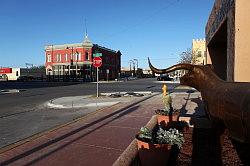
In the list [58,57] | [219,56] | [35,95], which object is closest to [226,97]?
[219,56]

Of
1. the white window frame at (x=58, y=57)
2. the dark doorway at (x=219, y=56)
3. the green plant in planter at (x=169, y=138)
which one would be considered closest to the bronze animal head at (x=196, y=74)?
the green plant in planter at (x=169, y=138)

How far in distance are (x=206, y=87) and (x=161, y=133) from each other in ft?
3.40

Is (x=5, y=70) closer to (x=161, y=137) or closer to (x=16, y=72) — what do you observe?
(x=16, y=72)

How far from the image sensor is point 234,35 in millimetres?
6270

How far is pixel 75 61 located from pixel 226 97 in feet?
243

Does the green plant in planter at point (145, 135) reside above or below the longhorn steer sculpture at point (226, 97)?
below

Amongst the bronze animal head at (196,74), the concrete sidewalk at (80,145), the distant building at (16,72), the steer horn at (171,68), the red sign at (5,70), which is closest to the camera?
the steer horn at (171,68)

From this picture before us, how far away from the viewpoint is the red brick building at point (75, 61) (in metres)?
75.4

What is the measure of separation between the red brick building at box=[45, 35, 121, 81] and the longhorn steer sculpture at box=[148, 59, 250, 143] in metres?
66.4

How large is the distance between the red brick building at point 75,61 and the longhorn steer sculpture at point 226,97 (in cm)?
6638

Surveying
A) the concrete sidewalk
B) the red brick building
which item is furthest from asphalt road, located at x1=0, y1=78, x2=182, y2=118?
the red brick building

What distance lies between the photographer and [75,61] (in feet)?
253

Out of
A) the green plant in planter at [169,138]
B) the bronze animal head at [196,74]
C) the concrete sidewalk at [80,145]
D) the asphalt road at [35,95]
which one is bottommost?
the asphalt road at [35,95]

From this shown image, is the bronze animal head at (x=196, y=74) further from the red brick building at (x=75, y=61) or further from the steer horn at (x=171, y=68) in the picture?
the red brick building at (x=75, y=61)
